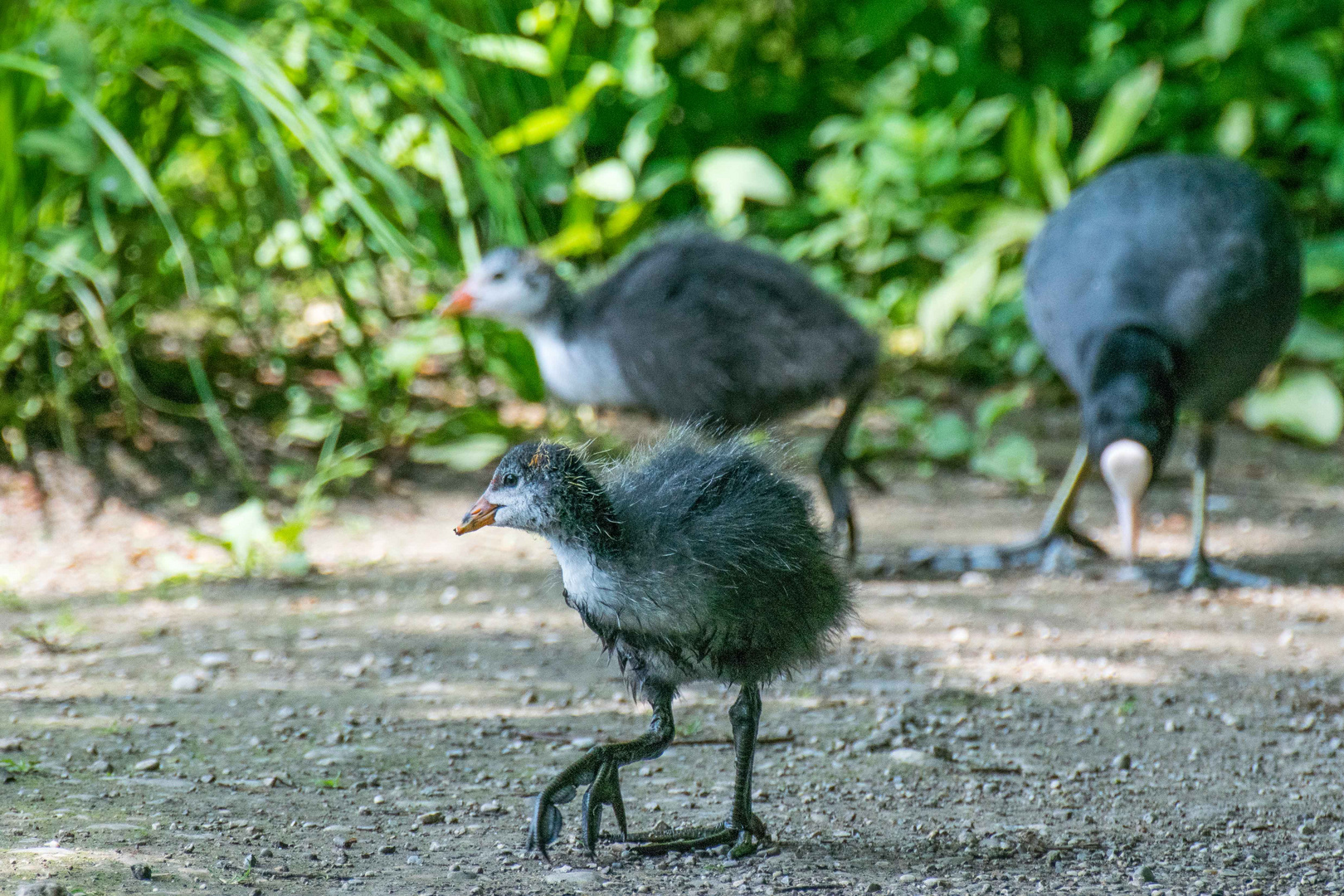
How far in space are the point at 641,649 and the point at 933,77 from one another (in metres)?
5.85

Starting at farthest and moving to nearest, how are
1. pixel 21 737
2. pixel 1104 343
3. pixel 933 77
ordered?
1. pixel 933 77
2. pixel 1104 343
3. pixel 21 737

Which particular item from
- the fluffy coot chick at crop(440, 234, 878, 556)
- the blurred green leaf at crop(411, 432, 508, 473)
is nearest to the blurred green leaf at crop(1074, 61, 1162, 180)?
the fluffy coot chick at crop(440, 234, 878, 556)

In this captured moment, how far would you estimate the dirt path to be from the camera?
2680 millimetres

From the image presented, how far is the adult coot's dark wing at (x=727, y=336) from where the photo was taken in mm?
4922

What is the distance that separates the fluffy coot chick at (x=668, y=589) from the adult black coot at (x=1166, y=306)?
2.12 meters

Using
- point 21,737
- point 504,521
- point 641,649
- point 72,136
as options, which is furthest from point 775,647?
point 72,136

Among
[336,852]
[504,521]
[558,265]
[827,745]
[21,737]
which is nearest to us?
[336,852]

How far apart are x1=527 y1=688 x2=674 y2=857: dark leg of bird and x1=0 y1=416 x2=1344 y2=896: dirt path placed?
0.07 meters

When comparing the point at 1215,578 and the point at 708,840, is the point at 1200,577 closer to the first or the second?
the point at 1215,578

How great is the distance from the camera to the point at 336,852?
8.79 ft

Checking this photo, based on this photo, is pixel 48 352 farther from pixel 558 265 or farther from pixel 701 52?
pixel 701 52

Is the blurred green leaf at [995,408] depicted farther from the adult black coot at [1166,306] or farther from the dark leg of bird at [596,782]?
the dark leg of bird at [596,782]

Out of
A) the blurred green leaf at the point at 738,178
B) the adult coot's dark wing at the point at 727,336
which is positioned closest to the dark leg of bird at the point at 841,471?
the adult coot's dark wing at the point at 727,336

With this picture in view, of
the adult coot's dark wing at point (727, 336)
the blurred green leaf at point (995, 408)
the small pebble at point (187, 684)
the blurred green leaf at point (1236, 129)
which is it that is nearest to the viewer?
the small pebble at point (187, 684)
